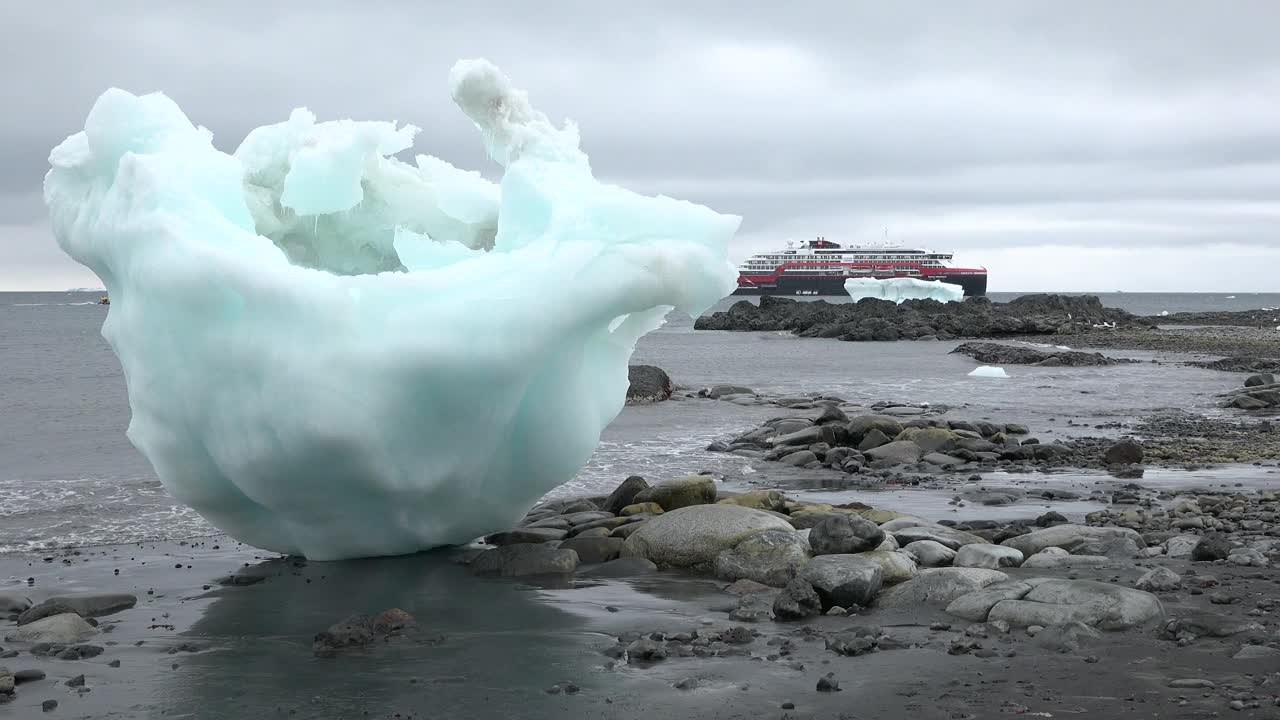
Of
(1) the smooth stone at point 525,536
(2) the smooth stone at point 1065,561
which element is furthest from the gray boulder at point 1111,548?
(1) the smooth stone at point 525,536

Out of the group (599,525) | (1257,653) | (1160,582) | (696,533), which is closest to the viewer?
(1257,653)

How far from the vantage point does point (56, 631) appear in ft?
28.4

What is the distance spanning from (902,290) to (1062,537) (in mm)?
82554

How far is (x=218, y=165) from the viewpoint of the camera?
1050cm

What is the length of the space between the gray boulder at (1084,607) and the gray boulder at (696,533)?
8.72 feet

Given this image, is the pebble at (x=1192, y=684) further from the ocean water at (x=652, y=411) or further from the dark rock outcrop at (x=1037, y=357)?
the dark rock outcrop at (x=1037, y=357)

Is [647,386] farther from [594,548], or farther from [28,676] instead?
[28,676]

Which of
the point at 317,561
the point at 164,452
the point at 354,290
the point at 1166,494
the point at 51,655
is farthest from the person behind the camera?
the point at 1166,494

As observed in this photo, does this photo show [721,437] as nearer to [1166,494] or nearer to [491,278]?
[1166,494]

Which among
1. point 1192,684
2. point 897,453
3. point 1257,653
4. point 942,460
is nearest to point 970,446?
point 942,460

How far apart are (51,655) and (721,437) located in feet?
50.6

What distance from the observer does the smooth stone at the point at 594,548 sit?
11.1 metres

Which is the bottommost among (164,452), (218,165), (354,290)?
(164,452)

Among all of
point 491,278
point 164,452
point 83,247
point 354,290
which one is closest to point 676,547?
point 491,278
